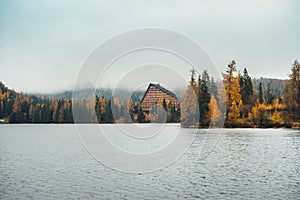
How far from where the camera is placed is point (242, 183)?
744 inches

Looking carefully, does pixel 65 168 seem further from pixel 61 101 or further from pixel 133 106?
pixel 61 101

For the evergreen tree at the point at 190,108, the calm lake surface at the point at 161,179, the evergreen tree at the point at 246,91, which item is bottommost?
the calm lake surface at the point at 161,179

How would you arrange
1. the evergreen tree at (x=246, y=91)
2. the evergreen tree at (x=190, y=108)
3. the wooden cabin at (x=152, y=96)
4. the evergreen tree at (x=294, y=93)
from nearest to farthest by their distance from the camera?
the evergreen tree at (x=294, y=93) → the evergreen tree at (x=190, y=108) → the evergreen tree at (x=246, y=91) → the wooden cabin at (x=152, y=96)

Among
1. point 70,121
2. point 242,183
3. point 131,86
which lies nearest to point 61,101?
point 70,121

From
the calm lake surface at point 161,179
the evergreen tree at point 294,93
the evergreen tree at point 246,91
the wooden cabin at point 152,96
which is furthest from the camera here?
the wooden cabin at point 152,96

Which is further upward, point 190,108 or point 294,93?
point 294,93

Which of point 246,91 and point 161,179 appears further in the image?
point 246,91

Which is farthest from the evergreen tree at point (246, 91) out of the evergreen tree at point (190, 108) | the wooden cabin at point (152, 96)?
the wooden cabin at point (152, 96)

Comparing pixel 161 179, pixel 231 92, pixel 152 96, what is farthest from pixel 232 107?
pixel 152 96

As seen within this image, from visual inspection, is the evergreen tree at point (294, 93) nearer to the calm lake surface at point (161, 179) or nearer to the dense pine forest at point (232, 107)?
the dense pine forest at point (232, 107)

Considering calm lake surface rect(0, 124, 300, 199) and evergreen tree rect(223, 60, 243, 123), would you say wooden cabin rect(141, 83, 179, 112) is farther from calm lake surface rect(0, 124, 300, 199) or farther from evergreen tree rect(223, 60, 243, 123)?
calm lake surface rect(0, 124, 300, 199)

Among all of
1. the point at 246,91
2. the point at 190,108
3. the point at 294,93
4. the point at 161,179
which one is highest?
the point at 246,91

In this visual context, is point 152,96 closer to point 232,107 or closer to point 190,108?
point 190,108

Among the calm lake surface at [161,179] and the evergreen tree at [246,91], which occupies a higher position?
the evergreen tree at [246,91]
